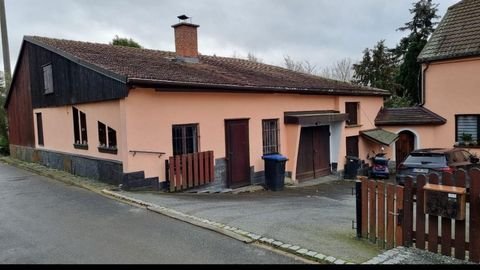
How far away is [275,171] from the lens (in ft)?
45.1

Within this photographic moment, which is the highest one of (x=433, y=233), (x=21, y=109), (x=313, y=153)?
(x=21, y=109)

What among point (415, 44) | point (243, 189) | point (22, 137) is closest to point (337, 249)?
point (243, 189)

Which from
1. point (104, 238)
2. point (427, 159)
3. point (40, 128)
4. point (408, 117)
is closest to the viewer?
point (104, 238)

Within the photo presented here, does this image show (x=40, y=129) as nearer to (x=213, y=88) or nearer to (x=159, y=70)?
(x=159, y=70)

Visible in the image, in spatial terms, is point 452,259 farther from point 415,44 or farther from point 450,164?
point 415,44

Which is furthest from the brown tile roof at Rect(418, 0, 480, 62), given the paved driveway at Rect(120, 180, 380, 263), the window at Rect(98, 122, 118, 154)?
the window at Rect(98, 122, 118, 154)

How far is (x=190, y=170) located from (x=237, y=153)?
7.89ft

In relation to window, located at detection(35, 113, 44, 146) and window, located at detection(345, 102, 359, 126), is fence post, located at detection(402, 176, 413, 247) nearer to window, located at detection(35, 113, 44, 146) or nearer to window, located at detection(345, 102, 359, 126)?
window, located at detection(345, 102, 359, 126)

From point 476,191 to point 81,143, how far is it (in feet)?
39.2

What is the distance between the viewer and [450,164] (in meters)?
13.2

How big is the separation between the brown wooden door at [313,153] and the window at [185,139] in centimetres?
587

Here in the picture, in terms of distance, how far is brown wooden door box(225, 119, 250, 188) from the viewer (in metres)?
13.0

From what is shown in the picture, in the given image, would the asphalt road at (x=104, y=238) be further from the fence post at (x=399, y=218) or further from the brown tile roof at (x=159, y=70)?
the brown tile roof at (x=159, y=70)

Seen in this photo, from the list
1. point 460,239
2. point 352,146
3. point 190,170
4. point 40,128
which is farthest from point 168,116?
point 352,146
